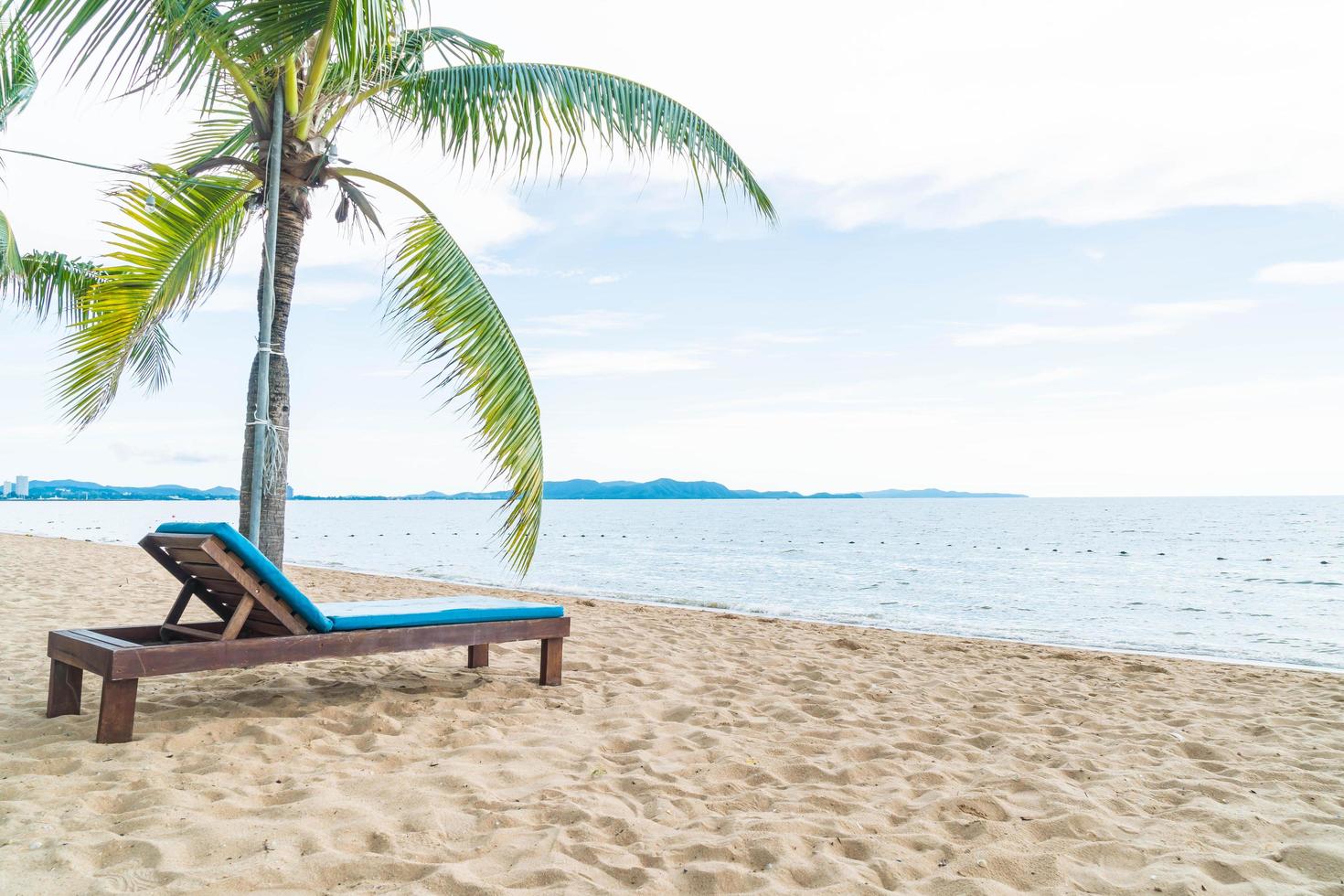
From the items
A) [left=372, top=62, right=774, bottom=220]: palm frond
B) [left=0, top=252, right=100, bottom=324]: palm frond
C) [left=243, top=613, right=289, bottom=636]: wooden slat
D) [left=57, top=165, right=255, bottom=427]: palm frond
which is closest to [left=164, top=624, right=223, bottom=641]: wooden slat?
[left=243, top=613, right=289, bottom=636]: wooden slat

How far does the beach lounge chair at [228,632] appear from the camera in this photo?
10.2ft

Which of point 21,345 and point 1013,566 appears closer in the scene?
point 21,345

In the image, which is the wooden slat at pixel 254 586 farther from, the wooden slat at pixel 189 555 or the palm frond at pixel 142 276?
the palm frond at pixel 142 276

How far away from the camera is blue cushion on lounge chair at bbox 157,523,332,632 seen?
3273mm

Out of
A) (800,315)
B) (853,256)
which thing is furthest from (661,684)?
(800,315)

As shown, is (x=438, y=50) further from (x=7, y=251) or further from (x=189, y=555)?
(x=7, y=251)

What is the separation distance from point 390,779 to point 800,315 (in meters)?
29.5

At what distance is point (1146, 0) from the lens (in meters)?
9.69

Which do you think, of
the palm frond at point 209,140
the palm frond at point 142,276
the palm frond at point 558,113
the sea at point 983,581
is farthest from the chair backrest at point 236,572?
the sea at point 983,581

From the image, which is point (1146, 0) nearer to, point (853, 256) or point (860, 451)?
point (853, 256)

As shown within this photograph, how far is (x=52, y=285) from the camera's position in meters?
11.5

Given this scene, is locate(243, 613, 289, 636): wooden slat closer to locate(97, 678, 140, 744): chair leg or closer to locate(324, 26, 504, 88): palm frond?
locate(97, 678, 140, 744): chair leg

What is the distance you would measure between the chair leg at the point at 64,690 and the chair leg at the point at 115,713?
0.52 metres

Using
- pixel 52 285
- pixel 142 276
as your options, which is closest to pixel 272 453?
pixel 142 276
